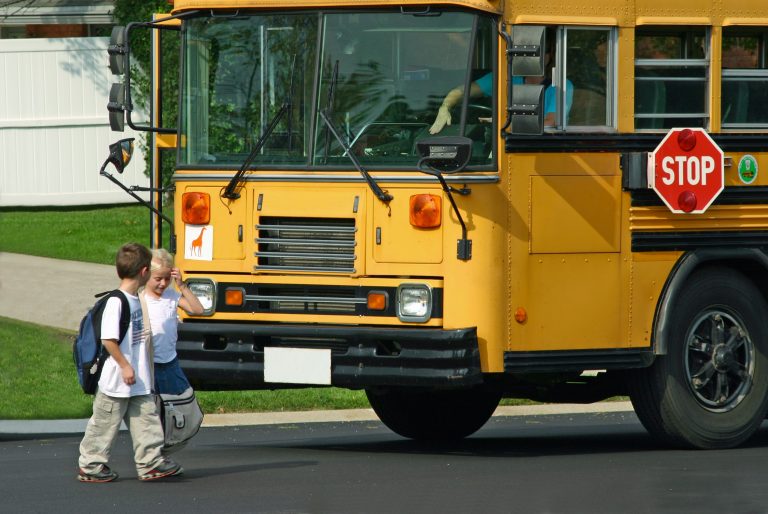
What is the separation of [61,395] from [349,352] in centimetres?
503

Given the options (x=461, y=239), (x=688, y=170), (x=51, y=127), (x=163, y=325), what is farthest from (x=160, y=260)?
(x=51, y=127)

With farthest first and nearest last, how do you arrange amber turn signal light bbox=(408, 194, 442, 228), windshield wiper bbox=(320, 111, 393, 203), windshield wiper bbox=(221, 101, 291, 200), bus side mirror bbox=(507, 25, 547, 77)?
1. windshield wiper bbox=(221, 101, 291, 200)
2. windshield wiper bbox=(320, 111, 393, 203)
3. amber turn signal light bbox=(408, 194, 442, 228)
4. bus side mirror bbox=(507, 25, 547, 77)

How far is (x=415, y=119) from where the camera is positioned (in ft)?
32.6

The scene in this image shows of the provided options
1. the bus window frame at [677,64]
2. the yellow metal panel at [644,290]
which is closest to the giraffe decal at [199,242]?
the yellow metal panel at [644,290]

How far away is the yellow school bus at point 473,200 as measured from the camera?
976 centimetres

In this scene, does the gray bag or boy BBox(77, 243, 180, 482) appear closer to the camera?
boy BBox(77, 243, 180, 482)

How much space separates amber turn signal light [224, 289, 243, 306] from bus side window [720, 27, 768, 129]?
3056 mm

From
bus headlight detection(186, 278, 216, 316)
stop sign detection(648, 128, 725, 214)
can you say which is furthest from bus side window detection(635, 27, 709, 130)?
bus headlight detection(186, 278, 216, 316)

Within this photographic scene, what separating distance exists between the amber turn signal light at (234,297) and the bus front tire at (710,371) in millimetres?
2409

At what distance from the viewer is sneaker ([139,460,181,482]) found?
30.7ft

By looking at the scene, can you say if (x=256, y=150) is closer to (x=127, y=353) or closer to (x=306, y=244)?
(x=306, y=244)

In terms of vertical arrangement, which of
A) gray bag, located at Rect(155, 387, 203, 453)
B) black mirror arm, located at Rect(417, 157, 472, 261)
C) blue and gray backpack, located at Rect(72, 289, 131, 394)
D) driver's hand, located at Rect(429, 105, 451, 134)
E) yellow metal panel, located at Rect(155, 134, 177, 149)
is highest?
driver's hand, located at Rect(429, 105, 451, 134)

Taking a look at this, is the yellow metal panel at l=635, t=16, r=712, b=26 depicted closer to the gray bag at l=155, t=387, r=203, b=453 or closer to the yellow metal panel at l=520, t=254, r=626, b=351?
the yellow metal panel at l=520, t=254, r=626, b=351

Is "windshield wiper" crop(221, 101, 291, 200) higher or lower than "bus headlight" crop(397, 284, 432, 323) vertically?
higher
